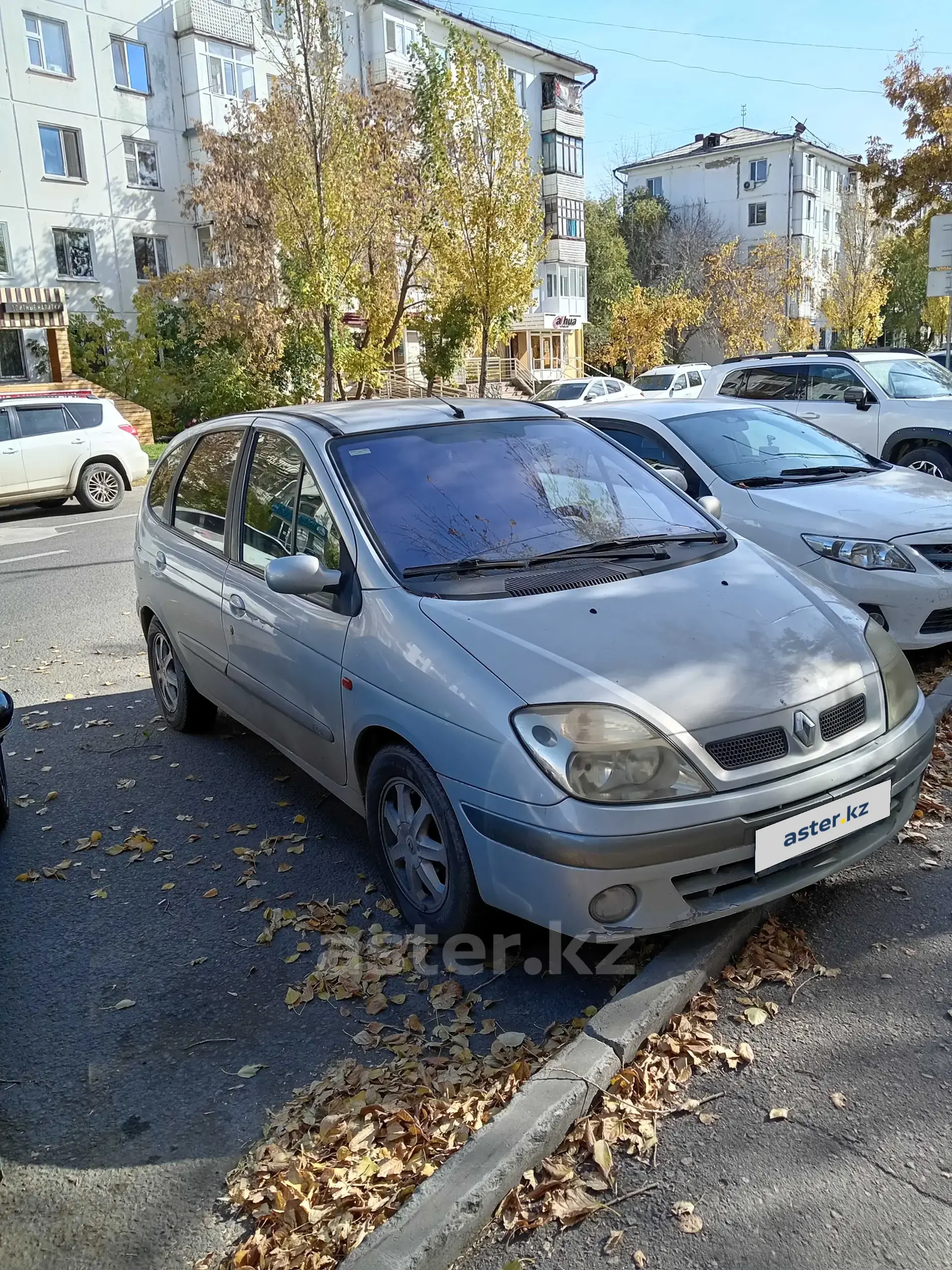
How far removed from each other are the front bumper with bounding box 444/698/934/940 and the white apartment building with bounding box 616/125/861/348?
6234 centimetres

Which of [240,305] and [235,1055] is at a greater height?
[240,305]

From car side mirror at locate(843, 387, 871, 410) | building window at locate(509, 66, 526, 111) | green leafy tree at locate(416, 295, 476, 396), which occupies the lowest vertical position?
car side mirror at locate(843, 387, 871, 410)

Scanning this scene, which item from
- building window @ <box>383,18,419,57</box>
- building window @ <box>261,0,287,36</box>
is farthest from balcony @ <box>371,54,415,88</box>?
building window @ <box>261,0,287,36</box>

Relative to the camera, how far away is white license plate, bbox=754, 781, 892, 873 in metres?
3.11

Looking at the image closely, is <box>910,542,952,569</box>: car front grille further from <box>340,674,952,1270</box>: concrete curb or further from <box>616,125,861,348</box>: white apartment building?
<box>616,125,861,348</box>: white apartment building

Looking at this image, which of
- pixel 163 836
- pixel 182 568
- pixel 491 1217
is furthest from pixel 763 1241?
pixel 182 568

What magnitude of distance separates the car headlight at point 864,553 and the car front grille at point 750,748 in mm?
2938

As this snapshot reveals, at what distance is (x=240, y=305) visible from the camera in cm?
2972

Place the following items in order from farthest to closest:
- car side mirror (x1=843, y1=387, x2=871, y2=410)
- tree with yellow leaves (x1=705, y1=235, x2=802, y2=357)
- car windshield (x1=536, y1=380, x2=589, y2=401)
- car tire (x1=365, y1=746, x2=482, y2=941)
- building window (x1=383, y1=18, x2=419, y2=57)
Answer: tree with yellow leaves (x1=705, y1=235, x2=802, y2=357)
building window (x1=383, y1=18, x2=419, y2=57)
car windshield (x1=536, y1=380, x2=589, y2=401)
car side mirror (x1=843, y1=387, x2=871, y2=410)
car tire (x1=365, y1=746, x2=482, y2=941)

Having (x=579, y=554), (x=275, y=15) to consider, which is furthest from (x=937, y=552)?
(x=275, y=15)

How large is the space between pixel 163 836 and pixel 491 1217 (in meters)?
2.73

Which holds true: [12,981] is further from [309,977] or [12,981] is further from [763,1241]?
[763,1241]

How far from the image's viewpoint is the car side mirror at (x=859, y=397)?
1122 centimetres

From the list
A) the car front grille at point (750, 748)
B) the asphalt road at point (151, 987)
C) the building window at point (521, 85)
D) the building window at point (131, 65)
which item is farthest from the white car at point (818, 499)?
the building window at point (521, 85)
